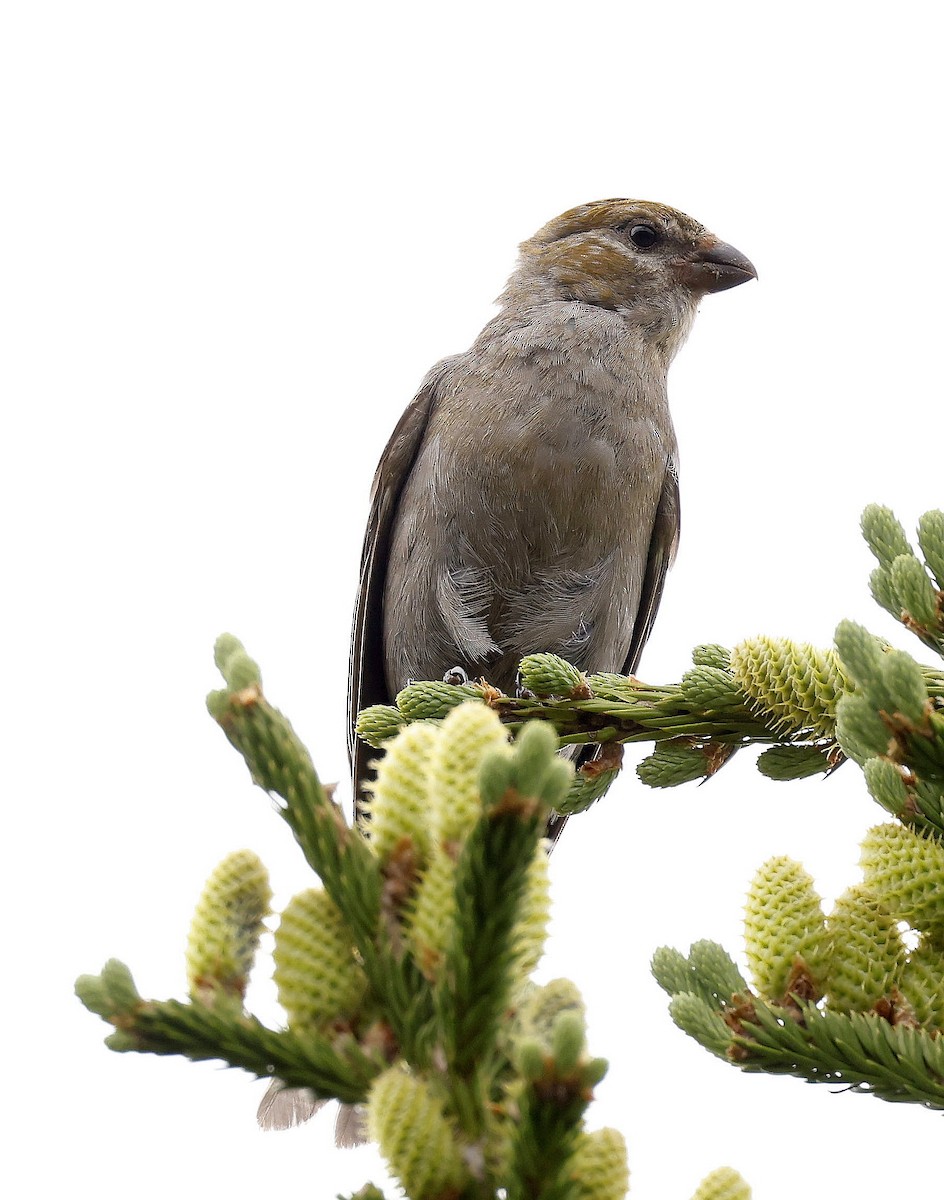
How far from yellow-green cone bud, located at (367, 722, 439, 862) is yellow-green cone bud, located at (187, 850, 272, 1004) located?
0.42 feet

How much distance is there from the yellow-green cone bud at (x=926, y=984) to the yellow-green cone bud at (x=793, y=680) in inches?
34.5

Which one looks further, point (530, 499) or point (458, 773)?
point (530, 499)

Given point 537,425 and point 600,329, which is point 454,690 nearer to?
Answer: point 537,425

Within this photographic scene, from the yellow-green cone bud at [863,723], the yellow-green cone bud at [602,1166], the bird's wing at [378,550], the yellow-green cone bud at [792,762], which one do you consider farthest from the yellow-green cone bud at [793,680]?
the bird's wing at [378,550]

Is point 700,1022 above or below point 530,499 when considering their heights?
below

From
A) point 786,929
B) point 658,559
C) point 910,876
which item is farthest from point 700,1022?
point 658,559

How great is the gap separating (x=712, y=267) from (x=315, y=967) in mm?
5198

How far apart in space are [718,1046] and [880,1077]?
0.67 ft

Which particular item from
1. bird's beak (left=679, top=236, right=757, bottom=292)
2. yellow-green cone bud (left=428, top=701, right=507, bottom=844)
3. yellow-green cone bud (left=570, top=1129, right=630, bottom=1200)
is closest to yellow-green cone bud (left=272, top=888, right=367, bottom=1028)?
yellow-green cone bud (left=428, top=701, right=507, bottom=844)

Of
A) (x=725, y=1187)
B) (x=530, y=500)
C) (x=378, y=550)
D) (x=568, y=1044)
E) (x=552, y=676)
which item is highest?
(x=378, y=550)

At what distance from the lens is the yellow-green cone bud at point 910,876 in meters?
1.65

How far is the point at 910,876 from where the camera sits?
5.49 feet

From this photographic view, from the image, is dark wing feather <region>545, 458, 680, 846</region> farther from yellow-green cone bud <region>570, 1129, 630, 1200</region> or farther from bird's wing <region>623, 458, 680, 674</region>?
yellow-green cone bud <region>570, 1129, 630, 1200</region>

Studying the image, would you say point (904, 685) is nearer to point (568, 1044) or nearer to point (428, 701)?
point (568, 1044)
